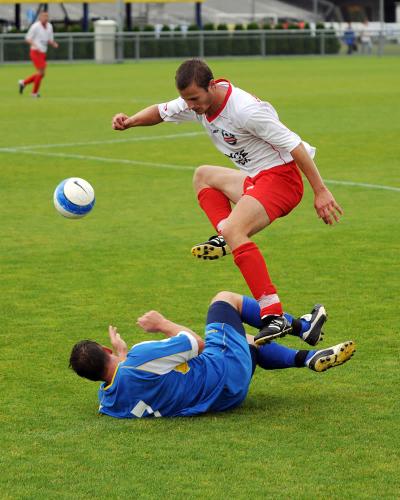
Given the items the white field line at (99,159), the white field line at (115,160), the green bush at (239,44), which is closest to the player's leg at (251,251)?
the white field line at (115,160)

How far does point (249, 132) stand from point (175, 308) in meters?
2.34

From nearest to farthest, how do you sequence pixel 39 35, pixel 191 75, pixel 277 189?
1. pixel 191 75
2. pixel 277 189
3. pixel 39 35

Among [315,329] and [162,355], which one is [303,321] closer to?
[315,329]

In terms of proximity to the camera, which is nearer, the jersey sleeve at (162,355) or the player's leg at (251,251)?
the jersey sleeve at (162,355)

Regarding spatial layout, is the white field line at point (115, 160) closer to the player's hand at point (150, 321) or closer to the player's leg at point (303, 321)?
the player's leg at point (303, 321)

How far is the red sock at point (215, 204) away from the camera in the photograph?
8.89 m

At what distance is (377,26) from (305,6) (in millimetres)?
8889

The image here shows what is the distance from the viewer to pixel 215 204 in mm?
8922

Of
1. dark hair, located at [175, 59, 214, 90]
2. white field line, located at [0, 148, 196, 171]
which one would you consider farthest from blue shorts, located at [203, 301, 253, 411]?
A: white field line, located at [0, 148, 196, 171]

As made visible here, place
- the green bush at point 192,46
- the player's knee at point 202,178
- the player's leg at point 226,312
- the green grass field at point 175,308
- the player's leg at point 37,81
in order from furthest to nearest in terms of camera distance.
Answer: the green bush at point 192,46, the player's leg at point 37,81, the player's knee at point 202,178, the player's leg at point 226,312, the green grass field at point 175,308

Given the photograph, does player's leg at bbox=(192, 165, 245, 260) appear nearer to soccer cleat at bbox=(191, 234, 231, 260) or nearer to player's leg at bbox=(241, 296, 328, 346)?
soccer cleat at bbox=(191, 234, 231, 260)

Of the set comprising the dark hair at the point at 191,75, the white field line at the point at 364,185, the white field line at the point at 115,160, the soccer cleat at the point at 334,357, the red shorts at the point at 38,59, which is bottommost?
the white field line at the point at 364,185

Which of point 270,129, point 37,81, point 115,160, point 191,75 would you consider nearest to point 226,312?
point 270,129

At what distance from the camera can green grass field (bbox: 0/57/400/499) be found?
6.07m
